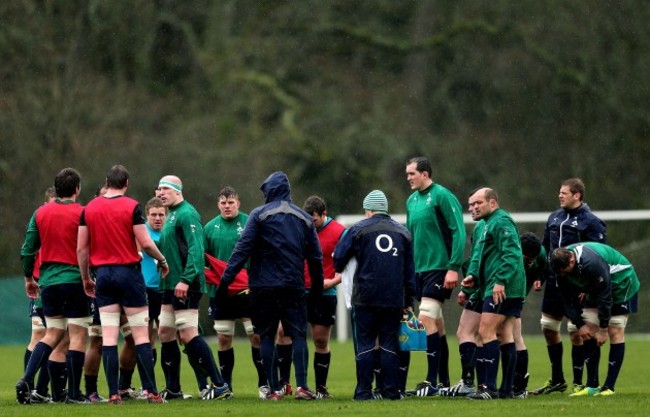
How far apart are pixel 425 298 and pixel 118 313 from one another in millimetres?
3136

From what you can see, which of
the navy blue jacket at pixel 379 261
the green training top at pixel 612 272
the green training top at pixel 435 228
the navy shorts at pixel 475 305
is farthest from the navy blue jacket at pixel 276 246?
the green training top at pixel 612 272

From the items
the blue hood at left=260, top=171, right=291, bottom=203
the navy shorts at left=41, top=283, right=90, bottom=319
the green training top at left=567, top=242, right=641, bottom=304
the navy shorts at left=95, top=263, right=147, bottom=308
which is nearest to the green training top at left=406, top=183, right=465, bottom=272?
the green training top at left=567, top=242, right=641, bottom=304

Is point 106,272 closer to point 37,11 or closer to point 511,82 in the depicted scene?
point 37,11

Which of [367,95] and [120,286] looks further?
[367,95]

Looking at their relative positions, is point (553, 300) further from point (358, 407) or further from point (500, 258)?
point (358, 407)

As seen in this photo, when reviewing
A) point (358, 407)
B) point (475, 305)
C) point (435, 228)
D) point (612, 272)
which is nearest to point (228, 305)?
point (435, 228)

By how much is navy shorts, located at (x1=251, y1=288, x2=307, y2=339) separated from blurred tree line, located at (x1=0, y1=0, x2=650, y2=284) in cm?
1758

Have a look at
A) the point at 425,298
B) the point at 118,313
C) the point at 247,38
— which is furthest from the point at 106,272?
the point at 247,38

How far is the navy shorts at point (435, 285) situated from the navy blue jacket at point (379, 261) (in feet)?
2.34

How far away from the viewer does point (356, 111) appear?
114ft

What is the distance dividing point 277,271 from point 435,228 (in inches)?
72.1

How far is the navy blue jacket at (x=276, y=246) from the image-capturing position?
43.7 feet

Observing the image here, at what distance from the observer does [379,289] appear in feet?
43.7

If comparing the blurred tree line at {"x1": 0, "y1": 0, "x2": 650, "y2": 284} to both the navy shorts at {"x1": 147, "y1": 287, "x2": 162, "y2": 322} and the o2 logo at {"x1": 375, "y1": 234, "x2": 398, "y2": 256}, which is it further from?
the o2 logo at {"x1": 375, "y1": 234, "x2": 398, "y2": 256}
